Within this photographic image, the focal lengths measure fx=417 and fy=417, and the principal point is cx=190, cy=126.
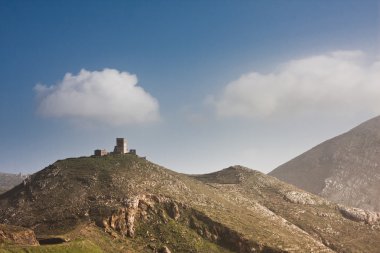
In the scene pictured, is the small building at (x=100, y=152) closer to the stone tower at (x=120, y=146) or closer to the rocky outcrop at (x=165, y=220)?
the stone tower at (x=120, y=146)

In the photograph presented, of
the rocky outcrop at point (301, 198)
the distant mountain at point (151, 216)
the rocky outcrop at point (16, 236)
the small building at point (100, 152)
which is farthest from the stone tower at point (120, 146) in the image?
the rocky outcrop at point (301, 198)

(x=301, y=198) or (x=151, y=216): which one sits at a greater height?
(x=301, y=198)

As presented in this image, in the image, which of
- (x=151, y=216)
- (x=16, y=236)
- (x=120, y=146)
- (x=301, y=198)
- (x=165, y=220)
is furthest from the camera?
(x=301, y=198)

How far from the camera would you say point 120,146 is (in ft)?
408

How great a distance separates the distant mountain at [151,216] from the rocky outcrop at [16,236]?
2958 millimetres

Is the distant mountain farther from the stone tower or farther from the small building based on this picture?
the stone tower

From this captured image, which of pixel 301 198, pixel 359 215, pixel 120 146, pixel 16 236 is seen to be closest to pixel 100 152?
pixel 120 146

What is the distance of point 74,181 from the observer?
102250mm

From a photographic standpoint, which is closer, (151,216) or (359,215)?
(151,216)

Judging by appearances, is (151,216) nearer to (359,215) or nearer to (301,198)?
(301,198)

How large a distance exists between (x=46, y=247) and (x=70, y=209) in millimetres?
25313

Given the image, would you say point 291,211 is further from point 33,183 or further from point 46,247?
point 46,247

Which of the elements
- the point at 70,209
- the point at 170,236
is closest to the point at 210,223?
the point at 170,236

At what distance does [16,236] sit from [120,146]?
190 feet
